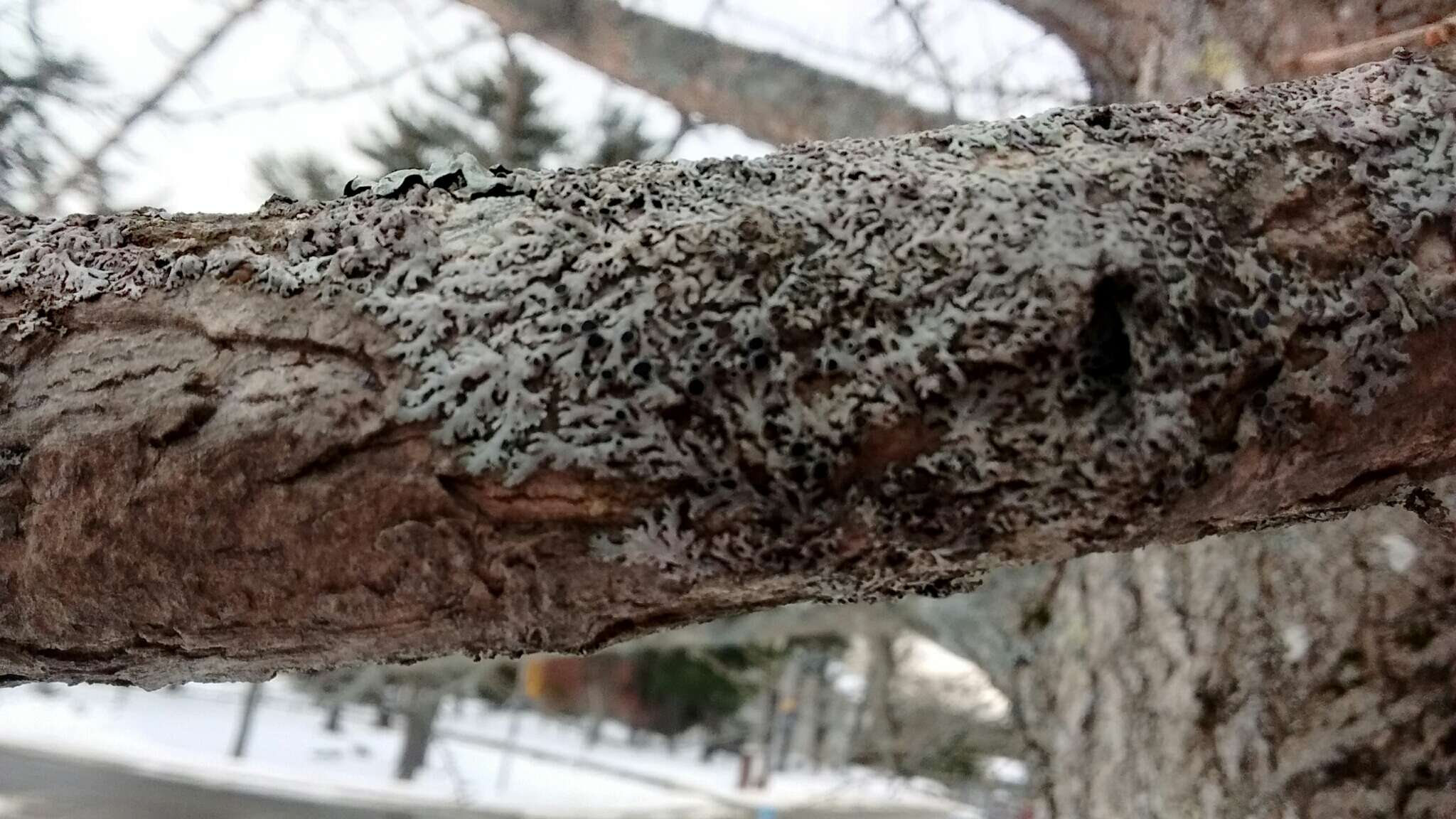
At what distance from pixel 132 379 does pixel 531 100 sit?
11.0 feet

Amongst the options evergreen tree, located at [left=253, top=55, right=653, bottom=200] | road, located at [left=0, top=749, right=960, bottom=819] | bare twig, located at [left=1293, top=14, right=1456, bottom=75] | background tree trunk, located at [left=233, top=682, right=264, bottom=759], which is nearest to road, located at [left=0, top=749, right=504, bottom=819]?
road, located at [left=0, top=749, right=960, bottom=819]

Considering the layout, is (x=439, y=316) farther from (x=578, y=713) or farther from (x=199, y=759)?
(x=578, y=713)

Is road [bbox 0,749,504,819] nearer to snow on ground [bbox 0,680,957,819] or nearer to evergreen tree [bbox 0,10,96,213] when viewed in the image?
snow on ground [bbox 0,680,957,819]

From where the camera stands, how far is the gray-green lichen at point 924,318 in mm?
511

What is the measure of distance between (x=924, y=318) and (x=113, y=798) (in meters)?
4.54

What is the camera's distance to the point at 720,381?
52 centimetres

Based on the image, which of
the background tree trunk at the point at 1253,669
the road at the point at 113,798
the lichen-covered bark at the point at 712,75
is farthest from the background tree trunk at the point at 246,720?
the background tree trunk at the point at 1253,669

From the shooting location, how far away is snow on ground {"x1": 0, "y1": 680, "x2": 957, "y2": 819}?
15.8 feet

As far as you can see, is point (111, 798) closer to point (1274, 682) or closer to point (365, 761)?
point (365, 761)

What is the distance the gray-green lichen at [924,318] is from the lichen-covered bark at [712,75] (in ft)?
6.35

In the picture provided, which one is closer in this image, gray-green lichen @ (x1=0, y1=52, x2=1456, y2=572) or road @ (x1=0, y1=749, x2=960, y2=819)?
gray-green lichen @ (x1=0, y1=52, x2=1456, y2=572)

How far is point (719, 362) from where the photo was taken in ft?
1.72

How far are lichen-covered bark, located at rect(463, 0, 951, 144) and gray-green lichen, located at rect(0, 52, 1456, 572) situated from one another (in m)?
1.94

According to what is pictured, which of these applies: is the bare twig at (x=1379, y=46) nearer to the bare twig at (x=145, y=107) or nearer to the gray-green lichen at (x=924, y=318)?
the gray-green lichen at (x=924, y=318)
